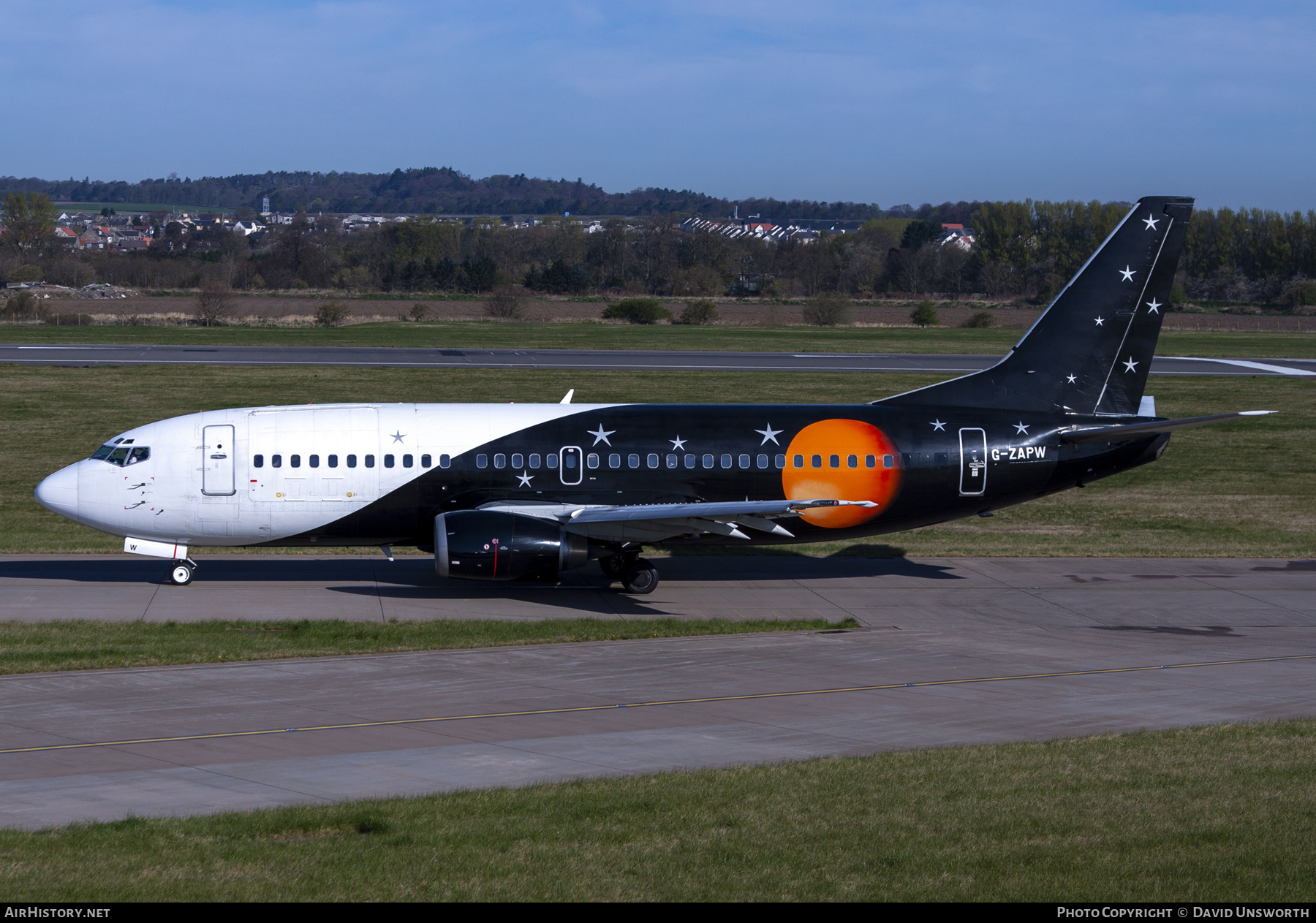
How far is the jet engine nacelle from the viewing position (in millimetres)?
24547

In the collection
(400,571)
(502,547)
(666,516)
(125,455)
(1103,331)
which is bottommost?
(400,571)

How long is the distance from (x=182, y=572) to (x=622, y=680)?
39.0 ft

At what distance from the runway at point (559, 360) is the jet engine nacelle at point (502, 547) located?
1624 inches

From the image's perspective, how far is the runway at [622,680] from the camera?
51.3 ft

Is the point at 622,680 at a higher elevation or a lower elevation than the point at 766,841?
lower

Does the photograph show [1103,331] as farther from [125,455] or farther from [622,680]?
[125,455]

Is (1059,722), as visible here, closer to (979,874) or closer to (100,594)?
(979,874)

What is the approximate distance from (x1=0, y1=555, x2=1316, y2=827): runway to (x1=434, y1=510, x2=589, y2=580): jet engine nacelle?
1166 mm

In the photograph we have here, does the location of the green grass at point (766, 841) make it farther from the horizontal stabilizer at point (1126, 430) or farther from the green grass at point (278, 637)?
the horizontal stabilizer at point (1126, 430)

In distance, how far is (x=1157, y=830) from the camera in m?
12.5

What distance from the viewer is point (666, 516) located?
991 inches

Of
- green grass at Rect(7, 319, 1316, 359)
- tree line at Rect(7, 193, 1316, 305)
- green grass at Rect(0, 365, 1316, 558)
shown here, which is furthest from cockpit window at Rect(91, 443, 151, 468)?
tree line at Rect(7, 193, 1316, 305)

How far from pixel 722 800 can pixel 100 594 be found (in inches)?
700

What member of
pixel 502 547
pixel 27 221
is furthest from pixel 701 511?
pixel 27 221
